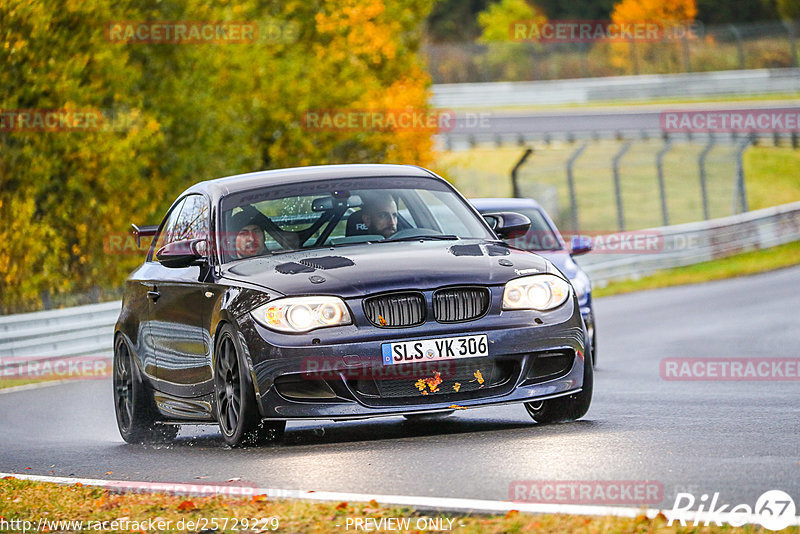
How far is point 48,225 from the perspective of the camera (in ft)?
82.1

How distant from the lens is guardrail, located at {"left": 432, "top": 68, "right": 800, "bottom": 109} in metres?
61.3

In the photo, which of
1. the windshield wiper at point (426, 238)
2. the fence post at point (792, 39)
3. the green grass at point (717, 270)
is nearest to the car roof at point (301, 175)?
the windshield wiper at point (426, 238)

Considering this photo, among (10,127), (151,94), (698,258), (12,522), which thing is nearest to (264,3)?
(151,94)

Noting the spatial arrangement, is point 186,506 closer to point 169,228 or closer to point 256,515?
point 256,515

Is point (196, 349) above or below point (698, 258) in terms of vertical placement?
above

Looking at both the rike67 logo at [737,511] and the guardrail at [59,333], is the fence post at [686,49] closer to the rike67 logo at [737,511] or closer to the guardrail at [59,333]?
the guardrail at [59,333]

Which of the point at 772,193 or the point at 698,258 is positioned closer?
the point at 698,258

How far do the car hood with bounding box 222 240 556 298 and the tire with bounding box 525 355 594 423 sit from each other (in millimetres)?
652

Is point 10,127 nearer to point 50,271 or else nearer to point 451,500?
point 50,271

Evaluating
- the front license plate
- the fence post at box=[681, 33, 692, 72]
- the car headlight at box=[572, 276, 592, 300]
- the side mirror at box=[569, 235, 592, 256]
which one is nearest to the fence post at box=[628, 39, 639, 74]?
the fence post at box=[681, 33, 692, 72]

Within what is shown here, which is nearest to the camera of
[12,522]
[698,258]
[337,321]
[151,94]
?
[12,522]

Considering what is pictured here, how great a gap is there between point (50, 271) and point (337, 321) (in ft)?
59.9

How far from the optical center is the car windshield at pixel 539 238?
15117mm

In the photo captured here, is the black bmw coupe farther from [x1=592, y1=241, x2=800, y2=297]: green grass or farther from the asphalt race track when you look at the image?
[x1=592, y1=241, x2=800, y2=297]: green grass
